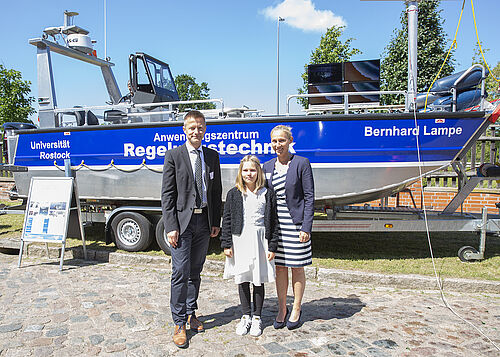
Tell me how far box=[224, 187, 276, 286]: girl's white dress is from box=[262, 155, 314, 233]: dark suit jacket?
0.24 meters

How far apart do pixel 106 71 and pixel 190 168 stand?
623cm

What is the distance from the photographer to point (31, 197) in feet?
20.3

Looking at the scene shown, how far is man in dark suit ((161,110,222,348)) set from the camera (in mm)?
3391

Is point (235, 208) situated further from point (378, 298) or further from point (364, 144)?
point (364, 144)

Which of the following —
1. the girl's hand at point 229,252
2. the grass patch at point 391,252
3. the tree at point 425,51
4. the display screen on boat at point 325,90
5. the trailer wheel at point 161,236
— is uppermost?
the tree at point 425,51

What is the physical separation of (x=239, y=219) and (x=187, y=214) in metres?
0.46

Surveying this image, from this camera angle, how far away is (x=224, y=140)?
589cm

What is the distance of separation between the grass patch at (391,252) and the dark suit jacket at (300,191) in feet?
7.34

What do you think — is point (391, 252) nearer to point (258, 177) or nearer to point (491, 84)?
point (258, 177)

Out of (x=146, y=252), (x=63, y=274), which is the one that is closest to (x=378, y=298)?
(x=146, y=252)

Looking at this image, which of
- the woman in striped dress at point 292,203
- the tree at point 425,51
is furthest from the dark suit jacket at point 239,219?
the tree at point 425,51

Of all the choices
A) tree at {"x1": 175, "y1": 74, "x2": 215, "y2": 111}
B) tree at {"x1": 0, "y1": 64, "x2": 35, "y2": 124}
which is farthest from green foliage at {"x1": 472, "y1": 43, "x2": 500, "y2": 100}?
tree at {"x1": 175, "y1": 74, "x2": 215, "y2": 111}

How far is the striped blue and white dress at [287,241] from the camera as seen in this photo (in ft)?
11.5

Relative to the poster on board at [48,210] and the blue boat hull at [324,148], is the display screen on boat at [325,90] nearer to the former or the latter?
the blue boat hull at [324,148]
